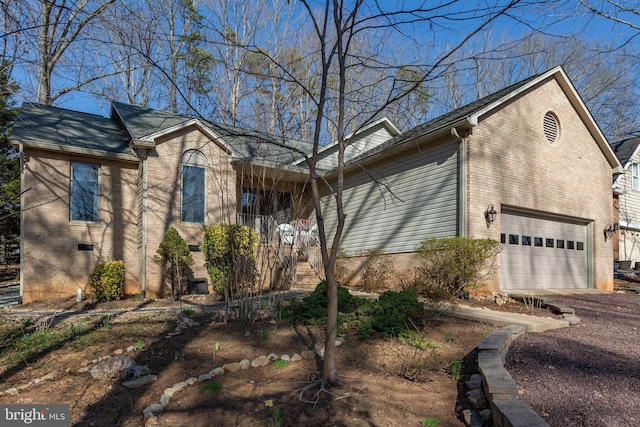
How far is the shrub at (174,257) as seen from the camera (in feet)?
30.8

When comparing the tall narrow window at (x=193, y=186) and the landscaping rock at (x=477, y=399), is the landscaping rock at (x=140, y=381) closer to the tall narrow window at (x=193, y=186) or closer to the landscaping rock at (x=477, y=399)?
the landscaping rock at (x=477, y=399)

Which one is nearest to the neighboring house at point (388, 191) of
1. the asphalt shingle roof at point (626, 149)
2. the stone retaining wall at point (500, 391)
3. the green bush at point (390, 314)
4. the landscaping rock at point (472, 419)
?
the green bush at point (390, 314)

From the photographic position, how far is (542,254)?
10.9m

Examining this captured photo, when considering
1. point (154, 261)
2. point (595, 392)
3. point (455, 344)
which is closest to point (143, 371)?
point (455, 344)

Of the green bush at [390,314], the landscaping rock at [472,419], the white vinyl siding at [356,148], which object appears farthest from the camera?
the white vinyl siding at [356,148]

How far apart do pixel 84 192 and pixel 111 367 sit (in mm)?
7297

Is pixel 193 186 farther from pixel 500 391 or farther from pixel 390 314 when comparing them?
pixel 500 391

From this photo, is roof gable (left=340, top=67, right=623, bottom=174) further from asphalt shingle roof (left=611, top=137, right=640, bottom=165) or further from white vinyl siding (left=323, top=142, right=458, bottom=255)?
asphalt shingle roof (left=611, top=137, right=640, bottom=165)

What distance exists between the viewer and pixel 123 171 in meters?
10.5

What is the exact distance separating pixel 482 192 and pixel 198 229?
7031 millimetres

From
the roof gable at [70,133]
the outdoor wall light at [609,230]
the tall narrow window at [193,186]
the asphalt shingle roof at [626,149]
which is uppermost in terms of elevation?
the asphalt shingle roof at [626,149]

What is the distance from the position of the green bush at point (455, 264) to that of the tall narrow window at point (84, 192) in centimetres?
792

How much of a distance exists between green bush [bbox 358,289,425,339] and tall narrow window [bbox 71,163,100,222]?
7705mm

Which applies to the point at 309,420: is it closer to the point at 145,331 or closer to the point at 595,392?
the point at 595,392
